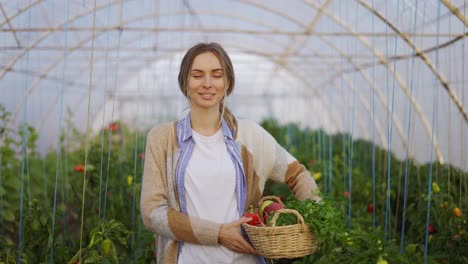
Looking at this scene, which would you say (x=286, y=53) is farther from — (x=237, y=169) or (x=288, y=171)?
(x=237, y=169)

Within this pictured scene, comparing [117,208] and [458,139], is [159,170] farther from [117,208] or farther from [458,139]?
[458,139]

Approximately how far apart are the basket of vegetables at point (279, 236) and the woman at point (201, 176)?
0.15 ft

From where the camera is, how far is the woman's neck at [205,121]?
2025 mm

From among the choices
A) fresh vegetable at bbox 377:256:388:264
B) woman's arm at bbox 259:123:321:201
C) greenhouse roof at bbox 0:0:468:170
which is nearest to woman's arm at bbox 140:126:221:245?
woman's arm at bbox 259:123:321:201

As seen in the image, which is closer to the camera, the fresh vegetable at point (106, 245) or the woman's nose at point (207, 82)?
the woman's nose at point (207, 82)

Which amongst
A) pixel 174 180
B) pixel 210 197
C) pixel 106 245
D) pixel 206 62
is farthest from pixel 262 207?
pixel 106 245

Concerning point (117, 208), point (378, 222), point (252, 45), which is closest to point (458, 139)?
point (378, 222)

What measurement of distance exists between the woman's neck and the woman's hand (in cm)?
37

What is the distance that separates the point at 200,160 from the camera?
1968mm

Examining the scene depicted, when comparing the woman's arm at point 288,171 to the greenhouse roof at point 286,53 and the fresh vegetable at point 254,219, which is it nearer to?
the fresh vegetable at point 254,219

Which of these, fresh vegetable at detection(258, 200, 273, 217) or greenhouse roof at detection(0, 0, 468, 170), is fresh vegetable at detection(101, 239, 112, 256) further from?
greenhouse roof at detection(0, 0, 468, 170)

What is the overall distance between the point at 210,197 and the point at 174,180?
14 cm

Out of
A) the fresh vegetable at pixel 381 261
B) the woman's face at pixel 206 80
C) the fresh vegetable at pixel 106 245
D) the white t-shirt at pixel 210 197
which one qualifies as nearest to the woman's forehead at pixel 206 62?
the woman's face at pixel 206 80

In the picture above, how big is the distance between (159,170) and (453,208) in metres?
2.71
